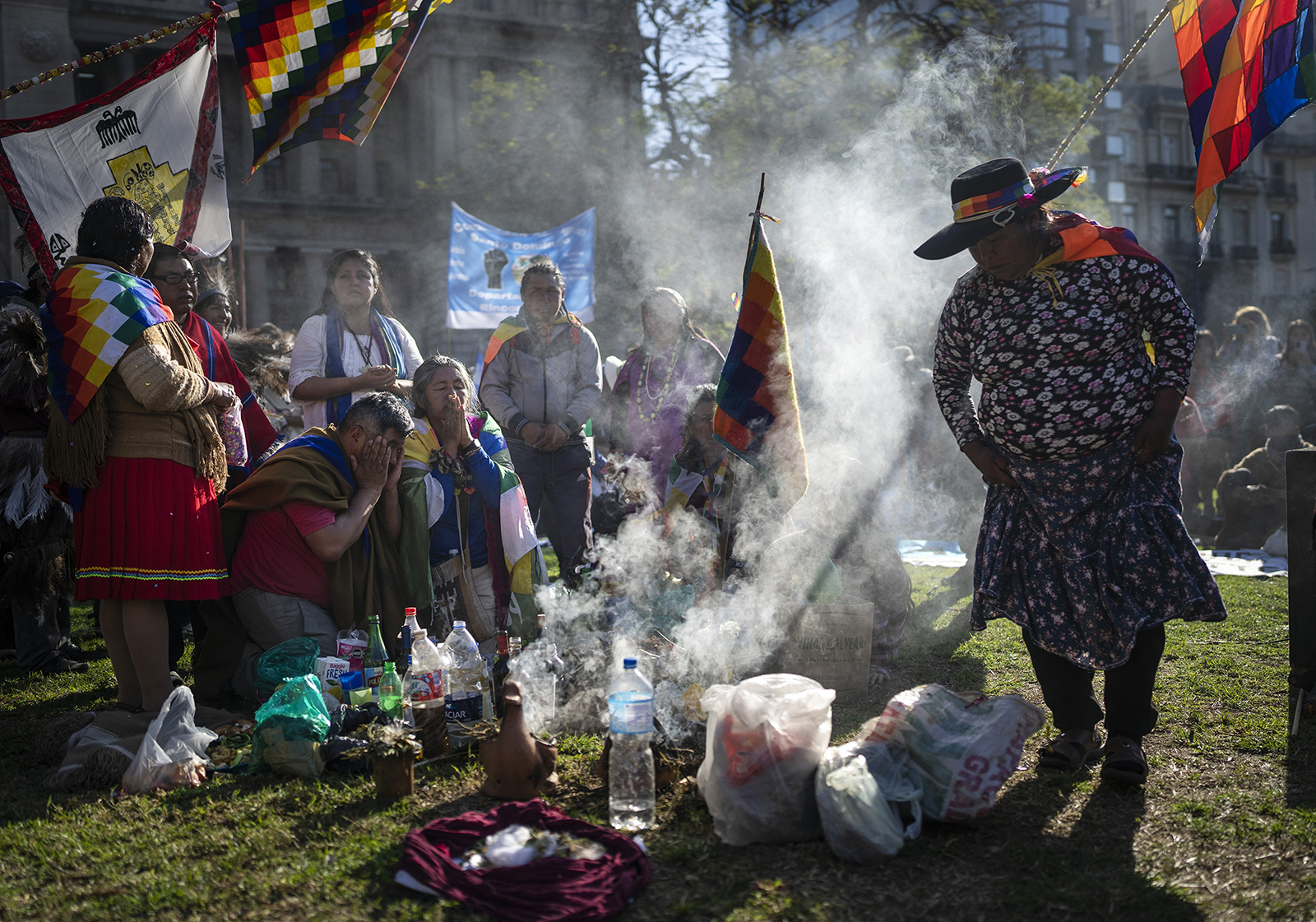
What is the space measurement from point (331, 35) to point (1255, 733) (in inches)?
205

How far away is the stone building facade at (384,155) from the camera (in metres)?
27.4

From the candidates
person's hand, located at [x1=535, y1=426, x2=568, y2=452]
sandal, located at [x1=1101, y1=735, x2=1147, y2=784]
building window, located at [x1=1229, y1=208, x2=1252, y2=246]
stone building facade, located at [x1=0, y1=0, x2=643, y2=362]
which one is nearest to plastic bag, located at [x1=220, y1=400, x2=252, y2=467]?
person's hand, located at [x1=535, y1=426, x2=568, y2=452]

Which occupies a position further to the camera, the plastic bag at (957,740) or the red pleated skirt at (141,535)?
the red pleated skirt at (141,535)

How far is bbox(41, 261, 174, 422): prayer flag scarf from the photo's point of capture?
11.3ft

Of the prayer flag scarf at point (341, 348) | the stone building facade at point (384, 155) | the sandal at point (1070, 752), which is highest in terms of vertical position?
the stone building facade at point (384, 155)

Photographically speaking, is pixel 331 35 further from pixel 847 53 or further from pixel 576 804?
pixel 847 53

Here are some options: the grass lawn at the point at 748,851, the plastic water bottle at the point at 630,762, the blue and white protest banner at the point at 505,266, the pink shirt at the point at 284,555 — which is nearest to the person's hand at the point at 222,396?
the pink shirt at the point at 284,555

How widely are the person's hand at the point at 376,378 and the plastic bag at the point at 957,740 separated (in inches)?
115

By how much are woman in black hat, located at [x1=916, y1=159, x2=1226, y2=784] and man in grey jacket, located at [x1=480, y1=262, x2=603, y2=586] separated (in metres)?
2.63

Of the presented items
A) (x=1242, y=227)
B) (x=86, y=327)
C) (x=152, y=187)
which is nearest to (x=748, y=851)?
(x=86, y=327)

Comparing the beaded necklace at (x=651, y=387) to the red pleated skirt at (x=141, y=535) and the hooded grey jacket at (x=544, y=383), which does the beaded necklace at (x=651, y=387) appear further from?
the red pleated skirt at (x=141, y=535)

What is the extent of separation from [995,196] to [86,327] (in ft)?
10.4

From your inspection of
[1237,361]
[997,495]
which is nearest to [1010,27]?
[1237,361]

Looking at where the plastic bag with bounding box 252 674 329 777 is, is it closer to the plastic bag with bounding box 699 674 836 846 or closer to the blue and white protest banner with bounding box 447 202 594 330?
the plastic bag with bounding box 699 674 836 846
